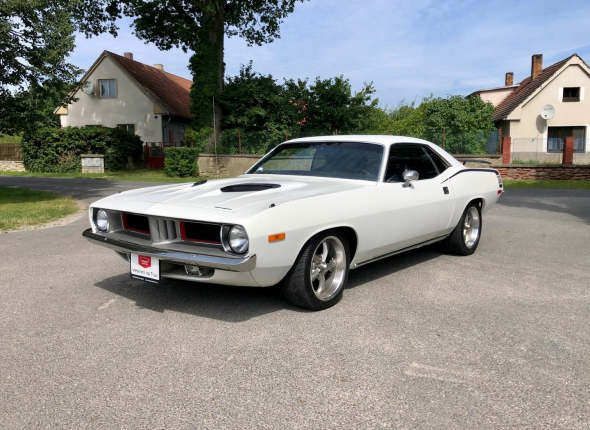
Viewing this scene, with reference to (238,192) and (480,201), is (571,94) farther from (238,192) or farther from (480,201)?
(238,192)

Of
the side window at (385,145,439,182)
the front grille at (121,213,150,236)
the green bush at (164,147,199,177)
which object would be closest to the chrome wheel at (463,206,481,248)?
the side window at (385,145,439,182)

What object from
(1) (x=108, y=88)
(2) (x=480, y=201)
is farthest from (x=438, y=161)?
(1) (x=108, y=88)

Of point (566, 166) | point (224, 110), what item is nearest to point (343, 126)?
point (224, 110)

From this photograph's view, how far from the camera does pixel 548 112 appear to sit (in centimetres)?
3023

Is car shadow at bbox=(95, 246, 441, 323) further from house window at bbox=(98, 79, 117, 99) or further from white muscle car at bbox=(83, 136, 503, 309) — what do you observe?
house window at bbox=(98, 79, 117, 99)

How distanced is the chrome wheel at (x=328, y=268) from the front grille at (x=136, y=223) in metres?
1.39

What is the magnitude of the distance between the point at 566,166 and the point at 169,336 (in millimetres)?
19756

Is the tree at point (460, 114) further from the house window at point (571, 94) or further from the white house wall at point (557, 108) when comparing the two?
the house window at point (571, 94)

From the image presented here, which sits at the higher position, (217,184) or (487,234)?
(217,184)

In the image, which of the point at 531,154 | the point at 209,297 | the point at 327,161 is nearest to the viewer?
the point at 209,297

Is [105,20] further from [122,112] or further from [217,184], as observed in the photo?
[217,184]

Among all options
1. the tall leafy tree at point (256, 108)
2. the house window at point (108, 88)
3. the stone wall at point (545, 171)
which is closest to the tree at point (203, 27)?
the tall leafy tree at point (256, 108)

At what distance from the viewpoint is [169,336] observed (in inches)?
141

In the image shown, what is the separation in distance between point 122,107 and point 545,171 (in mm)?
24140
